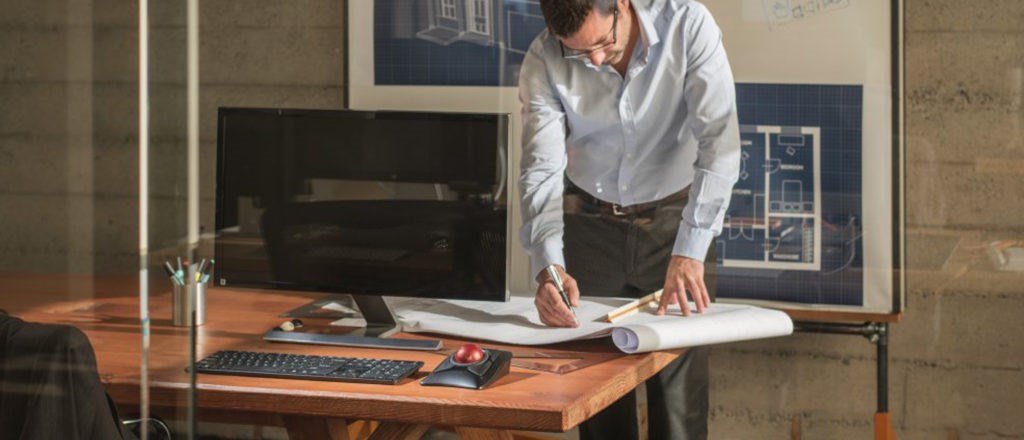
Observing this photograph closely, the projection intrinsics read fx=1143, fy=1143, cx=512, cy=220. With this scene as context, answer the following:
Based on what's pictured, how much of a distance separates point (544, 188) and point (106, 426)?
4.00ft

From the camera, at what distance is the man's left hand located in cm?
208

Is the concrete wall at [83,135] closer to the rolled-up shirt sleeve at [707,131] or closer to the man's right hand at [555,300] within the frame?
the man's right hand at [555,300]

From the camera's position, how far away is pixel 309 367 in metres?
1.71

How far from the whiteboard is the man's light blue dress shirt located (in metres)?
0.04

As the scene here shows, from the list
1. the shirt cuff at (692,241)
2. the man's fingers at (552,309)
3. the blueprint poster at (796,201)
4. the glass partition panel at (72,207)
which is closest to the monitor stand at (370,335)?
the man's fingers at (552,309)

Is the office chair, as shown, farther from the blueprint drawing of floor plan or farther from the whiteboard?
the blueprint drawing of floor plan

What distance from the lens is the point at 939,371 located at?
214 cm

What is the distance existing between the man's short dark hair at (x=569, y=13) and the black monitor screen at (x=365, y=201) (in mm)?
278

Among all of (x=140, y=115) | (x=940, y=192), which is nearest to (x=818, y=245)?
(x=940, y=192)

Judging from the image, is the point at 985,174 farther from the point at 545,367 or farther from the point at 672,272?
the point at 545,367

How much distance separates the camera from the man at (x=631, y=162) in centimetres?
207

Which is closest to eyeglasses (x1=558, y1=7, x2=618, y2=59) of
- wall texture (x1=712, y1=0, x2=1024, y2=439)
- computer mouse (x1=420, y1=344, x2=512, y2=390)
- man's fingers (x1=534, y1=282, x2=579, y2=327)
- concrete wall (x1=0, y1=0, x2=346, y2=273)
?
man's fingers (x1=534, y1=282, x2=579, y2=327)

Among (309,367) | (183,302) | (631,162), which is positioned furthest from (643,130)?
(183,302)

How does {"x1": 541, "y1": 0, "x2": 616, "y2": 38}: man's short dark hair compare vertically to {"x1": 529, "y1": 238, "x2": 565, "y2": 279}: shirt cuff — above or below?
above
